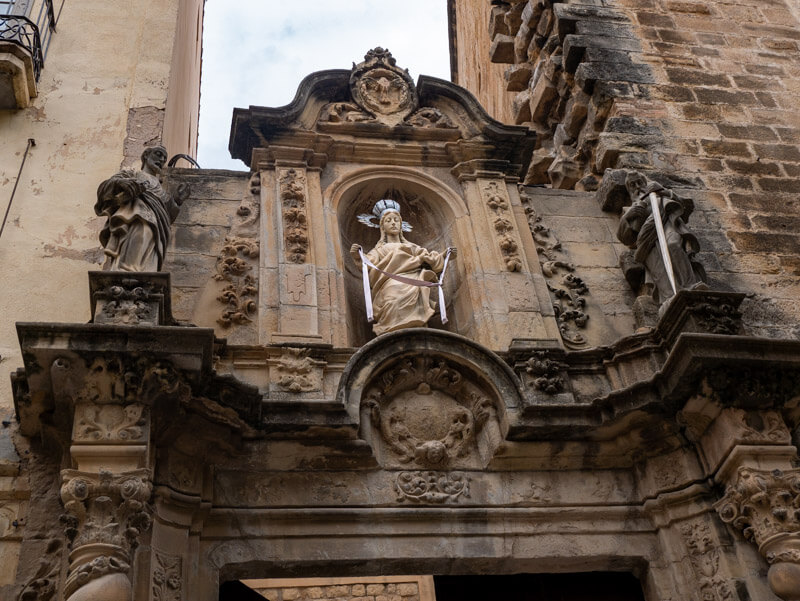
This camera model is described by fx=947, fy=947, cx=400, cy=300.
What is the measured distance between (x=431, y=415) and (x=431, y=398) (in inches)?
4.7

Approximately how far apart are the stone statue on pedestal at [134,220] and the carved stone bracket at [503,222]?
2.29 metres

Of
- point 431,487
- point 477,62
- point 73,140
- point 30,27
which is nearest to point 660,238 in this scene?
point 431,487

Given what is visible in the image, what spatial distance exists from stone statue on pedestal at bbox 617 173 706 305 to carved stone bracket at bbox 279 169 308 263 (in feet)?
7.54

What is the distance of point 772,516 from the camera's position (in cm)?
494

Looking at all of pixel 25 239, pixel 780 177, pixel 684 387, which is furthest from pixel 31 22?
pixel 780 177

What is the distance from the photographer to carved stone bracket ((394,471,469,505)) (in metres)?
5.32

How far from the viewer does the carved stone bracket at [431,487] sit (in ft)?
17.5

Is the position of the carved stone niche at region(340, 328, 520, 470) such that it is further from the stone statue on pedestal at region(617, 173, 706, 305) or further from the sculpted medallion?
the sculpted medallion

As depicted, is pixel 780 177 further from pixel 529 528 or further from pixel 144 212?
pixel 144 212

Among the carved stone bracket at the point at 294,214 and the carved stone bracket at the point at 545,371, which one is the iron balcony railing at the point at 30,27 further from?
the carved stone bracket at the point at 545,371

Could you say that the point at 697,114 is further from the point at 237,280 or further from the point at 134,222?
the point at 134,222

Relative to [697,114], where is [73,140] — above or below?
below

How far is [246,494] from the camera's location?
5.20 m

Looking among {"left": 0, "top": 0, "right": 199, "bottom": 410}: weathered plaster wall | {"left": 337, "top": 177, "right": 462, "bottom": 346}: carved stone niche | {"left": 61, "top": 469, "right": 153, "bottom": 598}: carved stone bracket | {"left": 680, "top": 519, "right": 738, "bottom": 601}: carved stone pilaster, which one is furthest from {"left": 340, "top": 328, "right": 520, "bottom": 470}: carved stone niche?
{"left": 0, "top": 0, "right": 199, "bottom": 410}: weathered plaster wall
